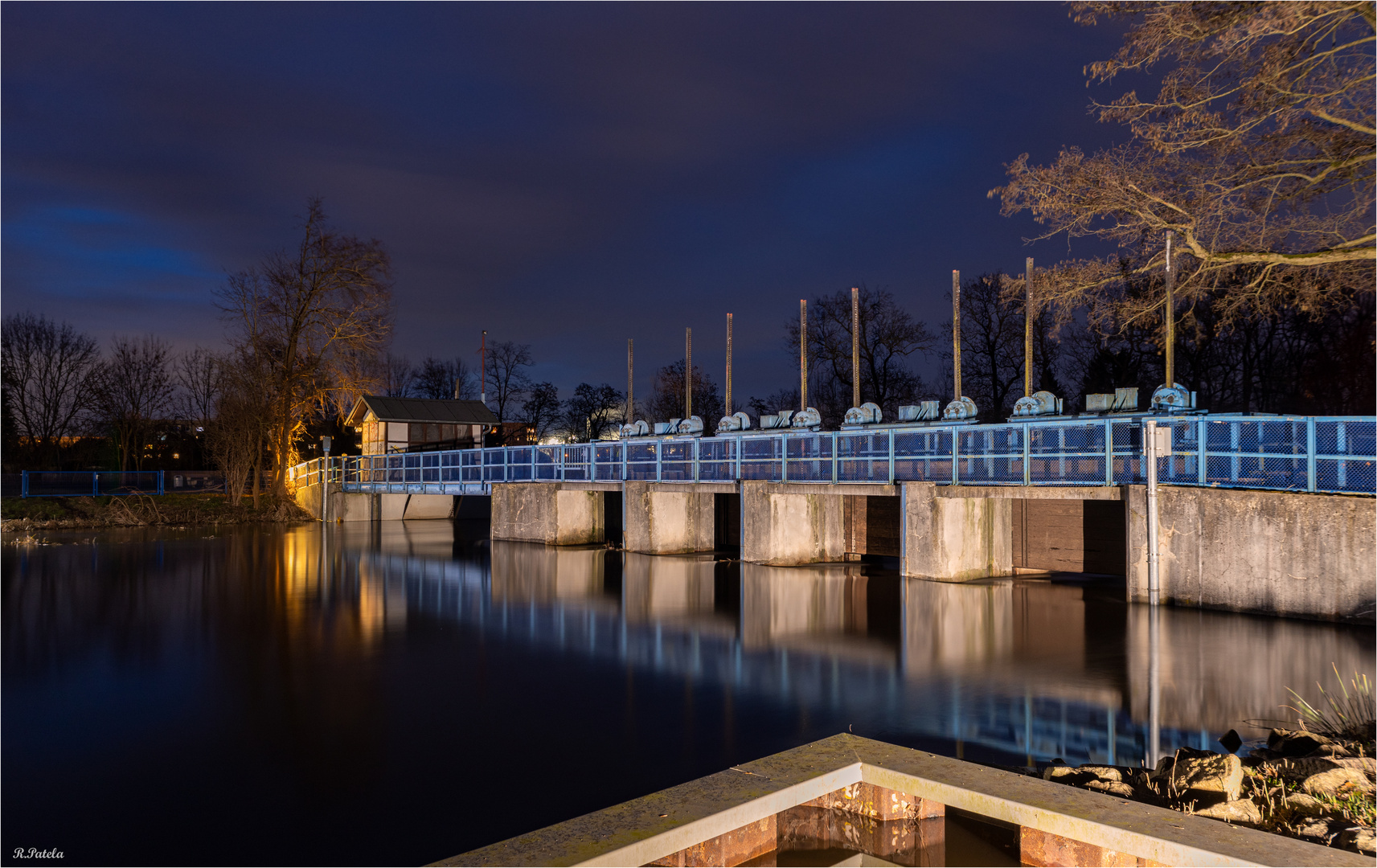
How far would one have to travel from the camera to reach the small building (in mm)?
45188

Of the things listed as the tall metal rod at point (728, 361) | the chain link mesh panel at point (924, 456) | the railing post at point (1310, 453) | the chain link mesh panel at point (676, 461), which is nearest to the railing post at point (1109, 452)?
the railing post at point (1310, 453)

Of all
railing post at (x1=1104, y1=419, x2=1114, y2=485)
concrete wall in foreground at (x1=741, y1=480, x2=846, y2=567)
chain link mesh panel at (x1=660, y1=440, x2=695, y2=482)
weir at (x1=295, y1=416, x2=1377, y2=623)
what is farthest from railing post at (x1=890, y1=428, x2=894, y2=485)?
chain link mesh panel at (x1=660, y1=440, x2=695, y2=482)

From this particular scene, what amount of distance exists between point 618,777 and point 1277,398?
4418cm

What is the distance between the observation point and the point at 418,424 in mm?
45812

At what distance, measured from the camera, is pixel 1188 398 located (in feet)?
49.9

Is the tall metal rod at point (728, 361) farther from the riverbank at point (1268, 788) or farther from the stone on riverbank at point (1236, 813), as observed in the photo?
the stone on riverbank at point (1236, 813)

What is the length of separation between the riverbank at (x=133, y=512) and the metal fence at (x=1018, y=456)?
55.0ft

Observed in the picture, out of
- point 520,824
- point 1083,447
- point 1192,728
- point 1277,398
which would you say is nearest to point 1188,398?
point 1083,447

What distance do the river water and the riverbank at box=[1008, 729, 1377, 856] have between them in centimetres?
89

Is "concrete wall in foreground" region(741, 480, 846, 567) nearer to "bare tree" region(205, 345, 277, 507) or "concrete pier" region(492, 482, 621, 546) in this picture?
"concrete pier" region(492, 482, 621, 546)

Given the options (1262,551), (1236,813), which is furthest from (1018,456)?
(1236,813)

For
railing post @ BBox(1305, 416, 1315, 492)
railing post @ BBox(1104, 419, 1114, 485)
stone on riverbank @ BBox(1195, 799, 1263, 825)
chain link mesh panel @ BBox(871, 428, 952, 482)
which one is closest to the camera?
stone on riverbank @ BBox(1195, 799, 1263, 825)

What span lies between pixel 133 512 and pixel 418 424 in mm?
13387

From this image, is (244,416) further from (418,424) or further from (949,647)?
(949,647)
